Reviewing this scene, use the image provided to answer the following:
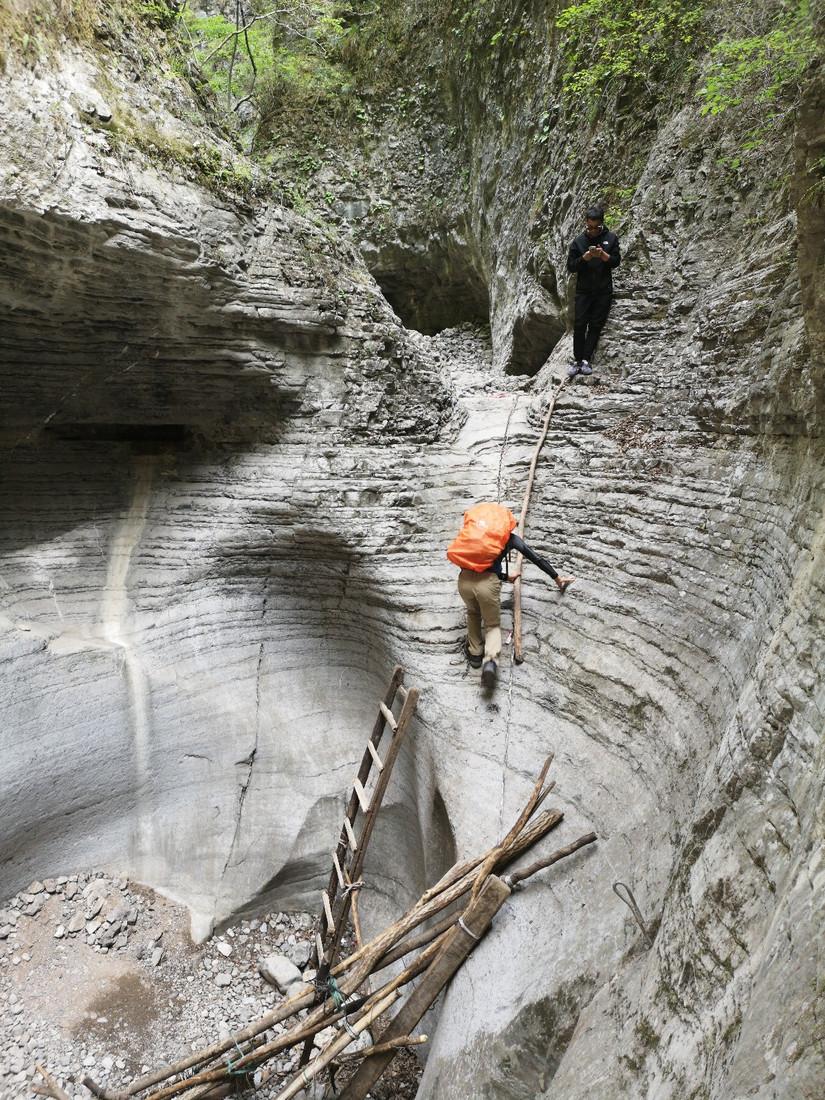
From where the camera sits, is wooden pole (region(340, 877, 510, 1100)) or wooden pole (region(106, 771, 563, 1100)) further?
wooden pole (region(106, 771, 563, 1100))

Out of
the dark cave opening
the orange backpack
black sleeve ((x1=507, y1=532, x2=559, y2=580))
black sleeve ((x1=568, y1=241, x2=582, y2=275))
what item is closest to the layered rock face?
black sleeve ((x1=507, y1=532, x2=559, y2=580))

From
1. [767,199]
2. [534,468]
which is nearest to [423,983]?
[534,468]

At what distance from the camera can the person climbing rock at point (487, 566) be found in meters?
5.93

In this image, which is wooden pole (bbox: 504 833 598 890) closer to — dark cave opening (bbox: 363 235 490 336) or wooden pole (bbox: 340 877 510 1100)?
wooden pole (bbox: 340 877 510 1100)

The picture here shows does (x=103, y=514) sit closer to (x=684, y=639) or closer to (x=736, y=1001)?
(x=684, y=639)

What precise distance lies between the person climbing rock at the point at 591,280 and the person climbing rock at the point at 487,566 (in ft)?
9.29

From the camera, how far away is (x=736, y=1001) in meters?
2.72

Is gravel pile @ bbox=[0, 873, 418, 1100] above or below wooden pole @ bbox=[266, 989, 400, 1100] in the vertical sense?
below

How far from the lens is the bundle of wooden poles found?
16.0 feet

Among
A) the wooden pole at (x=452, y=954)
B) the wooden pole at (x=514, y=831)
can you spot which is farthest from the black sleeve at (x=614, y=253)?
the wooden pole at (x=452, y=954)

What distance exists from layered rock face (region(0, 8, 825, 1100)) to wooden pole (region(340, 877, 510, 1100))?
0.56 ft

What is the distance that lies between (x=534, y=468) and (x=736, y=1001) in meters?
5.44

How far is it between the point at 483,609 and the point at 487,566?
488 millimetres

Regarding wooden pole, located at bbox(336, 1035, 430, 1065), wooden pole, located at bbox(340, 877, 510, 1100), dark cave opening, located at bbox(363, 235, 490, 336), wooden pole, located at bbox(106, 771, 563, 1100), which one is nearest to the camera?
wooden pole, located at bbox(336, 1035, 430, 1065)
